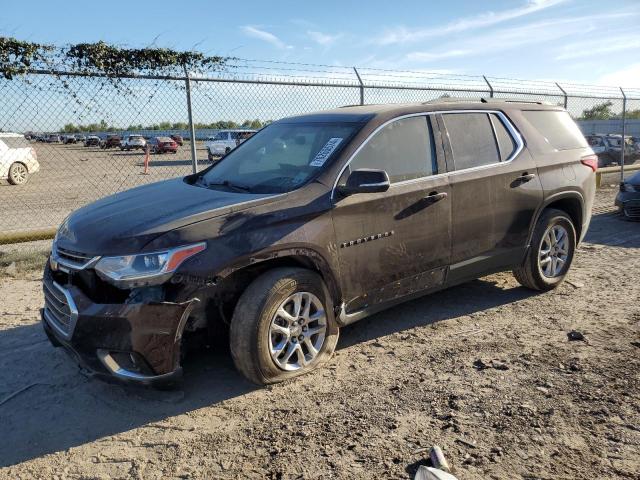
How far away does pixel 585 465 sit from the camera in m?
2.69

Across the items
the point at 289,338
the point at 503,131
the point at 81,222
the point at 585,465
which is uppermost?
the point at 503,131

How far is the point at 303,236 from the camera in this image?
3512 millimetres

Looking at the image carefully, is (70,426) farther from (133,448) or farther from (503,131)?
(503,131)

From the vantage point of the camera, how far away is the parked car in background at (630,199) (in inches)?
356

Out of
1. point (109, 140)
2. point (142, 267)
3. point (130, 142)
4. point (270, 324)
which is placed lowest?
point (270, 324)

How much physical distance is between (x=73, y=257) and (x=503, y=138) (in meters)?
3.73

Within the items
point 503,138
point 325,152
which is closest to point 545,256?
point 503,138

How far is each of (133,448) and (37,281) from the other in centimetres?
372

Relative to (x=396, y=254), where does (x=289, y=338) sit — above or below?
below

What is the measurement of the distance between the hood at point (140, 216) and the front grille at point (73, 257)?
0.03 m

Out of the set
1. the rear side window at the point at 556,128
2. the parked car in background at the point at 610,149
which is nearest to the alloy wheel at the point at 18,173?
the rear side window at the point at 556,128

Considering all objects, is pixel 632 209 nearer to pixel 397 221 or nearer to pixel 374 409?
pixel 397 221

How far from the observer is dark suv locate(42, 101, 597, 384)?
312 cm

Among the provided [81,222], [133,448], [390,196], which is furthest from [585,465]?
[81,222]
